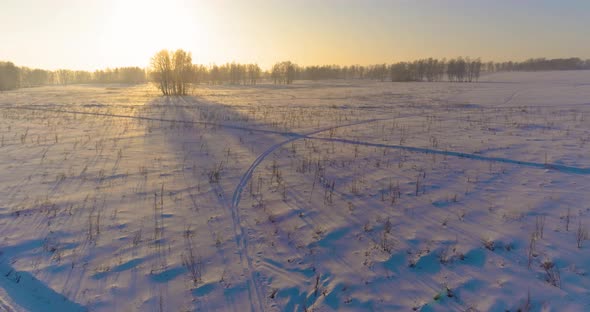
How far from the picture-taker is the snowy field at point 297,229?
4113 millimetres

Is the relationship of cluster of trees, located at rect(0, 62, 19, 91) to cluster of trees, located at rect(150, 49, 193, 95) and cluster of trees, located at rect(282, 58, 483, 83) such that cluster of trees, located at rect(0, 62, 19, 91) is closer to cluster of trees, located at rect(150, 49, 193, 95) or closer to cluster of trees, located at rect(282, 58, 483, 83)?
cluster of trees, located at rect(150, 49, 193, 95)

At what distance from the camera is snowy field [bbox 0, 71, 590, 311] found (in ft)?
13.5

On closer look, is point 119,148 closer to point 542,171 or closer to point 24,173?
point 24,173

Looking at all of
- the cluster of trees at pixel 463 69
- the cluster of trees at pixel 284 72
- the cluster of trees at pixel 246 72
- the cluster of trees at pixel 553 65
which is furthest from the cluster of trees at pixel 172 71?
the cluster of trees at pixel 553 65

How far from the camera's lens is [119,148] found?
12156mm

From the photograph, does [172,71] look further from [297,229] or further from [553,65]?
[553,65]

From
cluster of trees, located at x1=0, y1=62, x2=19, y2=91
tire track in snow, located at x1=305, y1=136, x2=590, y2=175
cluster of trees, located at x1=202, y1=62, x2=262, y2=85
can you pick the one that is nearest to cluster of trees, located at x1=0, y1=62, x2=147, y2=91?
cluster of trees, located at x1=0, y1=62, x2=19, y2=91

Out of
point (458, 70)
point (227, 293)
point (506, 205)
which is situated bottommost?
point (227, 293)

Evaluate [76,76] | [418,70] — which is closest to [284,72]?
[418,70]

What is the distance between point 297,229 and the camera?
587cm

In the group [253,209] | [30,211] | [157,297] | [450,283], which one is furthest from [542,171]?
[30,211]

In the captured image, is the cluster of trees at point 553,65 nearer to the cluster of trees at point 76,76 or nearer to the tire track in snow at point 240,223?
the tire track in snow at point 240,223

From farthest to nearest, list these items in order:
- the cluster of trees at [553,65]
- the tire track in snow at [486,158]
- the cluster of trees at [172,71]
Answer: the cluster of trees at [553,65], the cluster of trees at [172,71], the tire track in snow at [486,158]

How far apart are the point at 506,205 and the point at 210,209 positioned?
655 centimetres
